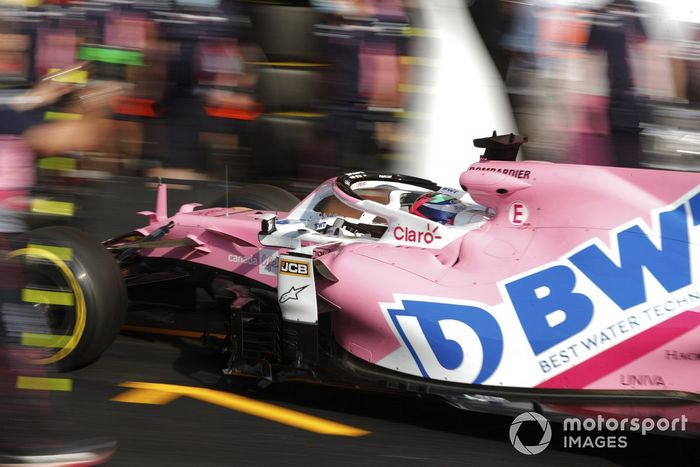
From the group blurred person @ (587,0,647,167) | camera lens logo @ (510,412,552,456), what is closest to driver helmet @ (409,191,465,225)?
camera lens logo @ (510,412,552,456)

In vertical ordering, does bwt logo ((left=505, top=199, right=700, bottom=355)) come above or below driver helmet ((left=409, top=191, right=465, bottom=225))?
below

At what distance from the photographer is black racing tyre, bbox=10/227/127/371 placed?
5309mm

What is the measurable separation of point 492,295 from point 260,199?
2607 mm

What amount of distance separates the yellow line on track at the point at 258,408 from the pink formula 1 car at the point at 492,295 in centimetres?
17

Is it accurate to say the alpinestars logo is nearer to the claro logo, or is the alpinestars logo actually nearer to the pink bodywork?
the pink bodywork

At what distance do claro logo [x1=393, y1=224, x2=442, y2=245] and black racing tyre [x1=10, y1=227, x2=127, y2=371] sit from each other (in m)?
1.57

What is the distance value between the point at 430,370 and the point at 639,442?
103 centimetres

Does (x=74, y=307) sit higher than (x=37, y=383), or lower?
lower

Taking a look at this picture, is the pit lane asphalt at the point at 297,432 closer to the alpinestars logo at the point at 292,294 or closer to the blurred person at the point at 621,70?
the alpinestars logo at the point at 292,294

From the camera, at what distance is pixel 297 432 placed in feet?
15.6

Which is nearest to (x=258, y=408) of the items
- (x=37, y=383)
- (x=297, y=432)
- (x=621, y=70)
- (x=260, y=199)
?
(x=297, y=432)

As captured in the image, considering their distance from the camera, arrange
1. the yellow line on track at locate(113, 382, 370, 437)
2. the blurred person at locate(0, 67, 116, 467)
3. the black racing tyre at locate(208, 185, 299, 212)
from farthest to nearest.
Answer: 1. the black racing tyre at locate(208, 185, 299, 212)
2. the yellow line on track at locate(113, 382, 370, 437)
3. the blurred person at locate(0, 67, 116, 467)

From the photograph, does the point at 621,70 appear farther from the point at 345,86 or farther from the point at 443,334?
the point at 443,334

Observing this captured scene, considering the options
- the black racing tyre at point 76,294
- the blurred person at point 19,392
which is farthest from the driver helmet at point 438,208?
the blurred person at point 19,392
